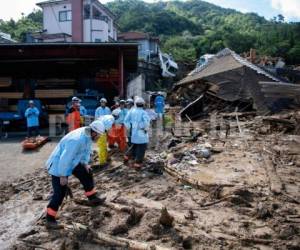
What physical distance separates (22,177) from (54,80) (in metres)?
12.7

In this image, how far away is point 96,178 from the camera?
10.1 m

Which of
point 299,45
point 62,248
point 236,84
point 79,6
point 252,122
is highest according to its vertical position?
point 79,6

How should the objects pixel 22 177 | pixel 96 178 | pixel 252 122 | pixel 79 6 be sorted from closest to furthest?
pixel 96 178, pixel 22 177, pixel 252 122, pixel 79 6

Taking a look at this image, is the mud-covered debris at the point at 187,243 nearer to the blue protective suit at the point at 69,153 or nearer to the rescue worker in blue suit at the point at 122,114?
the blue protective suit at the point at 69,153

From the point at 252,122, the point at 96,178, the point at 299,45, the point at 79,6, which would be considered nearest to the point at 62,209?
the point at 96,178

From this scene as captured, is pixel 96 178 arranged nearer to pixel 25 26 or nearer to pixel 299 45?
pixel 299 45

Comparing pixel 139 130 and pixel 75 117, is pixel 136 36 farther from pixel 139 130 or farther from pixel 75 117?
pixel 139 130

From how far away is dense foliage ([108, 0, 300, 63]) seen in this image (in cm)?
5134

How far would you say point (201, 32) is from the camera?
264ft

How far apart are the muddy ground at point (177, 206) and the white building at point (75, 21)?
34.9 metres

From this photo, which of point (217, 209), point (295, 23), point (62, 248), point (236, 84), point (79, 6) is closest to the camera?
point (62, 248)

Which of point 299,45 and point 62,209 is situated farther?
point 299,45

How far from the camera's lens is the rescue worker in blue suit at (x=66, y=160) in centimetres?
666

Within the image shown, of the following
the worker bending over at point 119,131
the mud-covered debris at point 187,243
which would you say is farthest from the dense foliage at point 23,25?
the mud-covered debris at point 187,243
